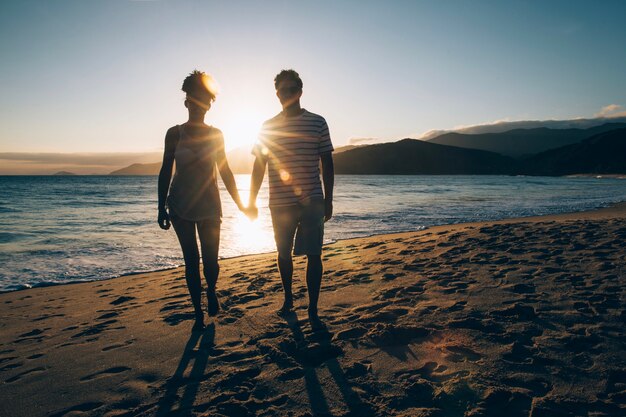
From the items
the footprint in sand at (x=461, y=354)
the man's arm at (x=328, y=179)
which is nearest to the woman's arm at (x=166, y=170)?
the man's arm at (x=328, y=179)

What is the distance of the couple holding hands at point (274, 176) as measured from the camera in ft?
11.3

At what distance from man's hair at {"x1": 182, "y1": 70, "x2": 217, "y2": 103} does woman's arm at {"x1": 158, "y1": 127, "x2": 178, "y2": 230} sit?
38 cm

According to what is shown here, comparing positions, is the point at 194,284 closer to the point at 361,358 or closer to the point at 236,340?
the point at 236,340

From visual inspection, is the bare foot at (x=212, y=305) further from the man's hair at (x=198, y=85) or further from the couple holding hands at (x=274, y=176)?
the man's hair at (x=198, y=85)

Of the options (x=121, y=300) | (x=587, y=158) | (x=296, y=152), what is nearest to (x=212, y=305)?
(x=296, y=152)

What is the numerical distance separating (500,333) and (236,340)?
2264 mm

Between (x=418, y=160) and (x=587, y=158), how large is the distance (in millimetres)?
48029

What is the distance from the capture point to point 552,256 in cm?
552

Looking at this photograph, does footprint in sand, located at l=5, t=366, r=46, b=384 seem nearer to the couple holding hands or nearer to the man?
the couple holding hands

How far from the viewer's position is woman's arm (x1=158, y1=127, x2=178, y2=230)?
347 centimetres

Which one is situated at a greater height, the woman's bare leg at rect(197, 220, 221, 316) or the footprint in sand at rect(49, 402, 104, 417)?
the woman's bare leg at rect(197, 220, 221, 316)

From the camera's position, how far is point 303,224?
138 inches

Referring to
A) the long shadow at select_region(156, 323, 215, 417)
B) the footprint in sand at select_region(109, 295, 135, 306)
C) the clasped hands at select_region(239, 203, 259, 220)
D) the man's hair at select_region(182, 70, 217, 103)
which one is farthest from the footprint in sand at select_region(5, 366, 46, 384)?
the man's hair at select_region(182, 70, 217, 103)

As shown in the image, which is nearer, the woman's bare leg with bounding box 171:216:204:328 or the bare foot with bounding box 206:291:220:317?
the woman's bare leg with bounding box 171:216:204:328
